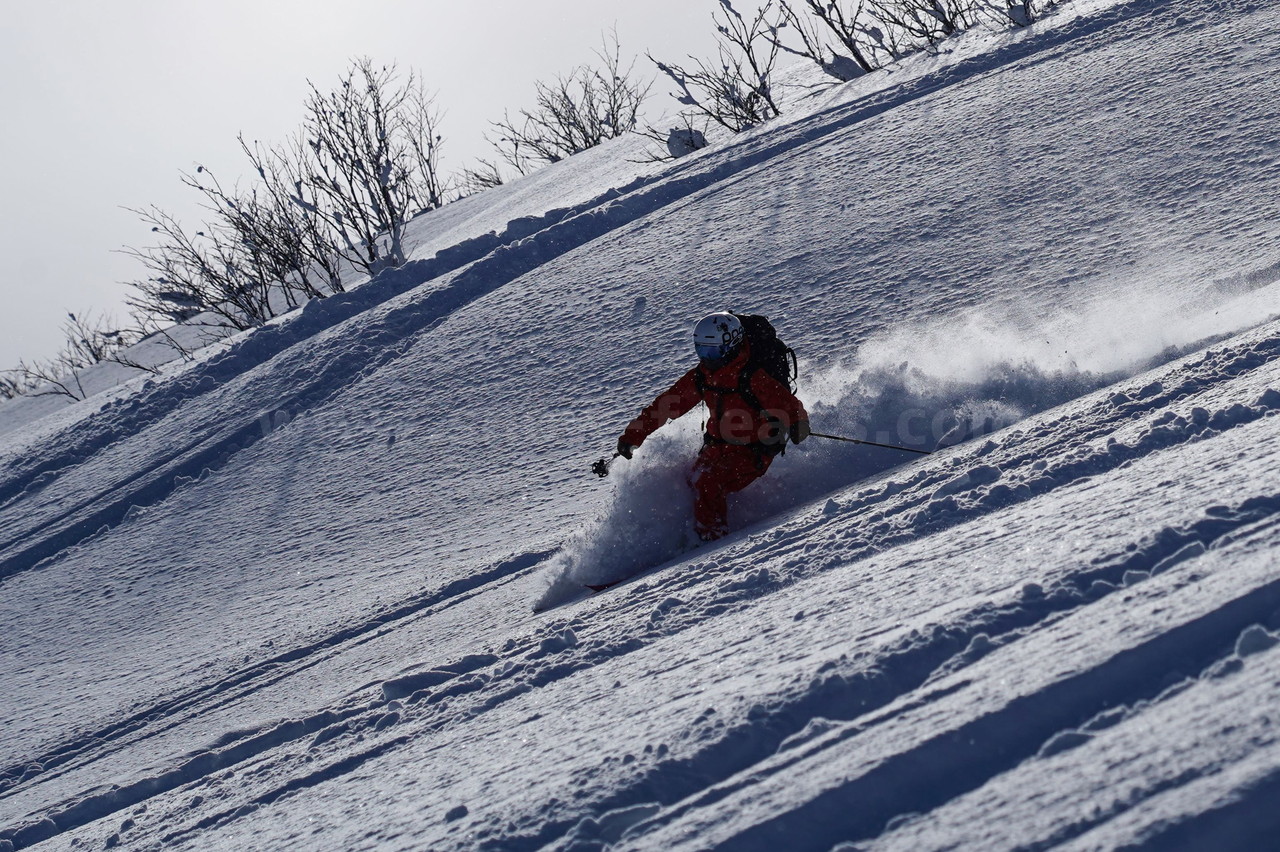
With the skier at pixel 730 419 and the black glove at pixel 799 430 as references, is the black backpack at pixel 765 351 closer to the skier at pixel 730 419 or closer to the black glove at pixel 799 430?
the skier at pixel 730 419

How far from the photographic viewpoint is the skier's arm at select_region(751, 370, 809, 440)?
5266mm

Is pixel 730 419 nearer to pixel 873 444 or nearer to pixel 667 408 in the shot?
pixel 667 408

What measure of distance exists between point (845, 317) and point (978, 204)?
6.15 ft

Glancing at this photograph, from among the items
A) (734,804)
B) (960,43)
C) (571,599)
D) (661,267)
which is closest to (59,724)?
(571,599)

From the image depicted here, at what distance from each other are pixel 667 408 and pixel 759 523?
78 cm

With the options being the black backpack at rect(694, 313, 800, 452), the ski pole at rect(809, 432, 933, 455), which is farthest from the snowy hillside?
the black backpack at rect(694, 313, 800, 452)

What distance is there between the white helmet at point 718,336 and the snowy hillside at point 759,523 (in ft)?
1.70

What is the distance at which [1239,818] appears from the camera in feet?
6.04

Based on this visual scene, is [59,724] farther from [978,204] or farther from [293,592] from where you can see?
[978,204]

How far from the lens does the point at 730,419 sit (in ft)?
17.3

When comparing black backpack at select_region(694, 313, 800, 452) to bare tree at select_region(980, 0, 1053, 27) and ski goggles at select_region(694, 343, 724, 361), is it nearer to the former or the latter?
ski goggles at select_region(694, 343, 724, 361)

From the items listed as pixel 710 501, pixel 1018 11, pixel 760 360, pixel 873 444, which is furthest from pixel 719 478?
pixel 1018 11

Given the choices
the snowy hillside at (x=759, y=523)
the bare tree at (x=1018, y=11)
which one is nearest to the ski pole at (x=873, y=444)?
the snowy hillside at (x=759, y=523)

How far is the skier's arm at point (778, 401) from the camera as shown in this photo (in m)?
5.27
